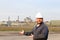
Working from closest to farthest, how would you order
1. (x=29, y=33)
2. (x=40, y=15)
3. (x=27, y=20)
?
1. (x=40, y=15)
2. (x=29, y=33)
3. (x=27, y=20)

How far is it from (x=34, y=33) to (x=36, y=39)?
19cm

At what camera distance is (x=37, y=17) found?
7.30 m

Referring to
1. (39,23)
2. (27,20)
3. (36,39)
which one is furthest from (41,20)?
(27,20)

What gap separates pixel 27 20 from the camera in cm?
9069

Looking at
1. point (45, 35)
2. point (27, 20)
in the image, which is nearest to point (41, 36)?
point (45, 35)

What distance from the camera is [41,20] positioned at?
7312 mm

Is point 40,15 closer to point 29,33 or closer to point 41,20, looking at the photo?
point 41,20

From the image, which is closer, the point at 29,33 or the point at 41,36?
the point at 41,36

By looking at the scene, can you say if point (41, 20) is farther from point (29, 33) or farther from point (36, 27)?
point (29, 33)

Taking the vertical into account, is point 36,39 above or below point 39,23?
below

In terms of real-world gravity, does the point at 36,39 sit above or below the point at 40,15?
below

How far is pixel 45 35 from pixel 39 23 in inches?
16.4

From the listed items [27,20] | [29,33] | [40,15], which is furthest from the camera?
[27,20]

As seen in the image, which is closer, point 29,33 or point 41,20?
point 41,20
